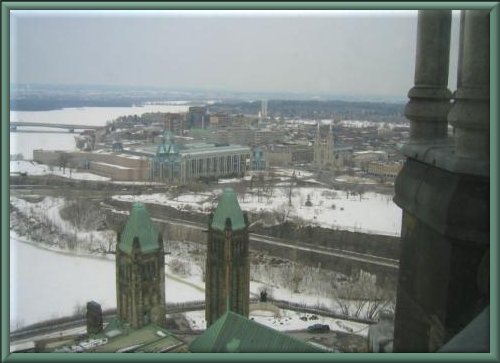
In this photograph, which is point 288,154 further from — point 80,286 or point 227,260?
point 80,286

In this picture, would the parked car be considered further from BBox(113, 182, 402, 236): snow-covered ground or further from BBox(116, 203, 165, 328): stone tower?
BBox(113, 182, 402, 236): snow-covered ground

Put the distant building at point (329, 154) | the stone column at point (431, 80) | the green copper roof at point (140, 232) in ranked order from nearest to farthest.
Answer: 1. the stone column at point (431, 80)
2. the green copper roof at point (140, 232)
3. the distant building at point (329, 154)

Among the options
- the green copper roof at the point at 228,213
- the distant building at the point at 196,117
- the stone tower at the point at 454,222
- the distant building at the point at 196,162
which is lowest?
the green copper roof at the point at 228,213

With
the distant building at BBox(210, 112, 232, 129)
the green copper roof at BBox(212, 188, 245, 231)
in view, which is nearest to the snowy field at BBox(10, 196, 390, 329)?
the green copper roof at BBox(212, 188, 245, 231)

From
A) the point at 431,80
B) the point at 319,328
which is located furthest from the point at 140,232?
the point at 431,80

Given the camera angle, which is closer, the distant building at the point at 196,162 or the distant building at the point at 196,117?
the distant building at the point at 196,117

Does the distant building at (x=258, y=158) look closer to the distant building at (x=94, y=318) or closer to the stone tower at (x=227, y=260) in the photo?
the stone tower at (x=227, y=260)

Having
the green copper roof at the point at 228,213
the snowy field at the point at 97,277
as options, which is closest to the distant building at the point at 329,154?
the snowy field at the point at 97,277
